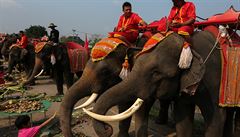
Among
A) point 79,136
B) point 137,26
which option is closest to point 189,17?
point 137,26

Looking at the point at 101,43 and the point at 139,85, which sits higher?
the point at 101,43

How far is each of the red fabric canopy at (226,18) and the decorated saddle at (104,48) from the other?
5.06ft

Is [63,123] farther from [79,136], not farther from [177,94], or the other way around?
[177,94]

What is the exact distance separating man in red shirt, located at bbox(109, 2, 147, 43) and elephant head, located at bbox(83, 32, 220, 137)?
1.68m

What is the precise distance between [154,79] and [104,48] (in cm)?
157

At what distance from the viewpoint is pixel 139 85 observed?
447 cm

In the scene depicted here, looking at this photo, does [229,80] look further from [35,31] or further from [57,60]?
[35,31]

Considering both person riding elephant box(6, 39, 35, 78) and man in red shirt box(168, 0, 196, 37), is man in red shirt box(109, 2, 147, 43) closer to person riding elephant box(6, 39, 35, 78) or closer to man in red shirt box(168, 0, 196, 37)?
man in red shirt box(168, 0, 196, 37)

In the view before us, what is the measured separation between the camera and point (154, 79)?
448cm

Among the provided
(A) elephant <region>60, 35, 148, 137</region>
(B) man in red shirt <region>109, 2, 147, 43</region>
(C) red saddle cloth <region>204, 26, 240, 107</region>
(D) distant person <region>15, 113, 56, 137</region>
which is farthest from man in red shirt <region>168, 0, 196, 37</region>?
(D) distant person <region>15, 113, 56, 137</region>

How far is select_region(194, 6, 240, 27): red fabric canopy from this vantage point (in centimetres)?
534

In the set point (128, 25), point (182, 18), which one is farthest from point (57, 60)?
point (182, 18)

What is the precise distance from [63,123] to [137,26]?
7.66 ft

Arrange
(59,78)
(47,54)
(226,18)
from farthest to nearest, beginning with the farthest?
(59,78)
(47,54)
(226,18)
